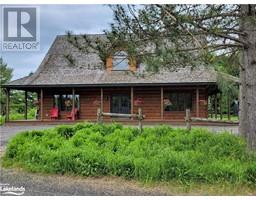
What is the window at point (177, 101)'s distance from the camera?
75.7 feet

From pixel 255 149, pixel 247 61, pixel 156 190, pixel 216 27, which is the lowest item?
pixel 156 190

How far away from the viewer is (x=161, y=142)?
9375 millimetres

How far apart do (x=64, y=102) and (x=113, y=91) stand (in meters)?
3.09

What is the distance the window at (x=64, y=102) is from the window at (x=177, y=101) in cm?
525

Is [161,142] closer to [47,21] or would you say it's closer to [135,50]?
[135,50]

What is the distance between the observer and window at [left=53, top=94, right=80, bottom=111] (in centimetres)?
2434

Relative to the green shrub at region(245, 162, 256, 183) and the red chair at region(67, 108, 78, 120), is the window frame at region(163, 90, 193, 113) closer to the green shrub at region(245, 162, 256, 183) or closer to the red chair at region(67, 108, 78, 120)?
the red chair at region(67, 108, 78, 120)

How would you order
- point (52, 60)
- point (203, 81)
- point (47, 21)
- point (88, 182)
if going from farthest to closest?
point (52, 60)
point (203, 81)
point (47, 21)
point (88, 182)

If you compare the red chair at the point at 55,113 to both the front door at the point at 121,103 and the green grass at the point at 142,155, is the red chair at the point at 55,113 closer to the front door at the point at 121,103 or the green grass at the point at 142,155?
the front door at the point at 121,103

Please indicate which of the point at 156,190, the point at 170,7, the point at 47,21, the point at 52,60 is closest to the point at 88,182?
the point at 156,190

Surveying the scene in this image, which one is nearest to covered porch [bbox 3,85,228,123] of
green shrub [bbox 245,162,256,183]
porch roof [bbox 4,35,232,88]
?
porch roof [bbox 4,35,232,88]

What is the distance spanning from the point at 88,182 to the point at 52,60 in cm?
1855

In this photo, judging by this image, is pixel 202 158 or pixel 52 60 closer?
pixel 202 158

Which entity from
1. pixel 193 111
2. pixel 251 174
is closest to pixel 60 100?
pixel 193 111
